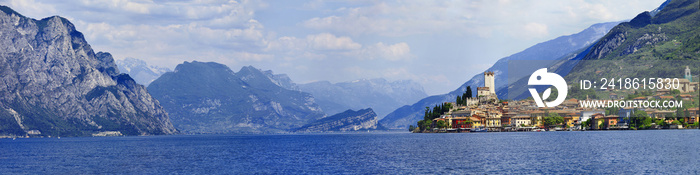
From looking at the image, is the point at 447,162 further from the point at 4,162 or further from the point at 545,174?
the point at 4,162

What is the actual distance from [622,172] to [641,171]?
234 centimetres

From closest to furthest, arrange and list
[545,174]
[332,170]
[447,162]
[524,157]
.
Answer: [545,174] → [332,170] → [447,162] → [524,157]

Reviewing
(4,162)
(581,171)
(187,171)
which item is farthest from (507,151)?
(4,162)

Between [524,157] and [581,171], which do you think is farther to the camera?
[524,157]

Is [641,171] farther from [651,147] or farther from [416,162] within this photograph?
[651,147]

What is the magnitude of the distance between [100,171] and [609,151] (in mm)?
74378

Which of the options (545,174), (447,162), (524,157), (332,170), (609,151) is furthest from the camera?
(609,151)

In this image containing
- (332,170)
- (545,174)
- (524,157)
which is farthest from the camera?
(524,157)

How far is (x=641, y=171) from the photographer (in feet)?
264

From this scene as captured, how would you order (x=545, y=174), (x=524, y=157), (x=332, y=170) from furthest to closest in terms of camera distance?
(x=524, y=157) < (x=332, y=170) < (x=545, y=174)

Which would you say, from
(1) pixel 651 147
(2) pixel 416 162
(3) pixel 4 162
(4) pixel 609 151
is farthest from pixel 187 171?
(1) pixel 651 147

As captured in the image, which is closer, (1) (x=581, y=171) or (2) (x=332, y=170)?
(1) (x=581, y=171)

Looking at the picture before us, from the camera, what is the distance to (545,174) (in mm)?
79062

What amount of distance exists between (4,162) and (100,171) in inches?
1249
